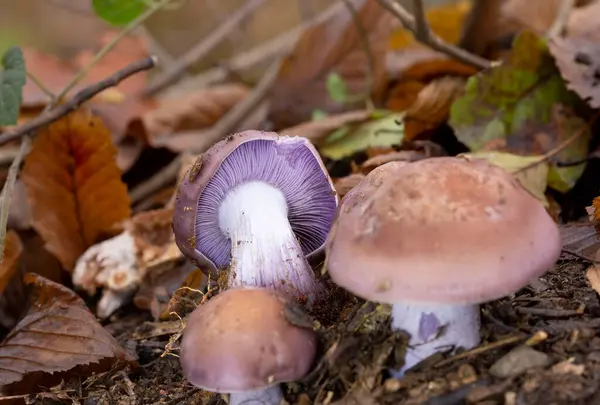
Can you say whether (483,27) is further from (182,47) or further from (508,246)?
(182,47)

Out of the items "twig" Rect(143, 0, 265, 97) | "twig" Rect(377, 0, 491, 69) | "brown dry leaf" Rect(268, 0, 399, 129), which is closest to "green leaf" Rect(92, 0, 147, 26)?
"brown dry leaf" Rect(268, 0, 399, 129)

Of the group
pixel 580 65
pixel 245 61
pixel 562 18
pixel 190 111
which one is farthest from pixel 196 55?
pixel 580 65

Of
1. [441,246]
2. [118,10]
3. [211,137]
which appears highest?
[118,10]

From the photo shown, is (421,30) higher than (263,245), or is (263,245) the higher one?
(421,30)

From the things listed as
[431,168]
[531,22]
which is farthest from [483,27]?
[431,168]

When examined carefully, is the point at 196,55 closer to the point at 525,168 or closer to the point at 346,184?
the point at 346,184

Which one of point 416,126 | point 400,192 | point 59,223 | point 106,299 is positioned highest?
point 400,192

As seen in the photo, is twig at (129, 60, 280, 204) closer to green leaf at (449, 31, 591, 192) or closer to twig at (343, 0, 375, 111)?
twig at (343, 0, 375, 111)

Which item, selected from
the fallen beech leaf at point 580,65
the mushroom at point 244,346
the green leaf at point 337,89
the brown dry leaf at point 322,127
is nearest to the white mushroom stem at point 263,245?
the mushroom at point 244,346
